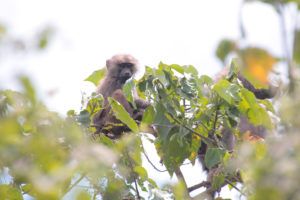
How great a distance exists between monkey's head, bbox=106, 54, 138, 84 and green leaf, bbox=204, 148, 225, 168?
241 inches

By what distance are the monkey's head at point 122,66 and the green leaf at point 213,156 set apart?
20.1ft

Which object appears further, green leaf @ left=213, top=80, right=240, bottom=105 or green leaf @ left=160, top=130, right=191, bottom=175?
green leaf @ left=160, top=130, right=191, bottom=175

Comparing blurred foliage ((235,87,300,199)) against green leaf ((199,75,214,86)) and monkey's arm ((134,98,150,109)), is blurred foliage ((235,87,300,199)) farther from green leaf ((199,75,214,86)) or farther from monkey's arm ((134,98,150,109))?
monkey's arm ((134,98,150,109))

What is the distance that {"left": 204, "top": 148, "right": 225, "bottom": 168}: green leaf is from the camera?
5.16 meters

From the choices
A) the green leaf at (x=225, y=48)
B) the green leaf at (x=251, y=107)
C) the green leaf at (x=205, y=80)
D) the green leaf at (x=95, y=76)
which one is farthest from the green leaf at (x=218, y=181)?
the green leaf at (x=225, y=48)

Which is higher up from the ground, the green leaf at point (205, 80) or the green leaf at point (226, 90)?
the green leaf at point (205, 80)

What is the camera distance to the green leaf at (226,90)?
5.18 meters

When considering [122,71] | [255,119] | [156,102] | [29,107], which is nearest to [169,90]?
[156,102]

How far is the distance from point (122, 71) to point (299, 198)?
10.3 metres

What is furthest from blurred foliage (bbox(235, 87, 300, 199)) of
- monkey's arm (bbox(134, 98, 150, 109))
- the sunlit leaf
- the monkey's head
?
the monkey's head

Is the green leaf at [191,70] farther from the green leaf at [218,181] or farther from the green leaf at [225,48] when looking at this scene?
the green leaf at [225,48]

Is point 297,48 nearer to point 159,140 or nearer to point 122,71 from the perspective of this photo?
point 159,140

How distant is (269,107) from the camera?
198 inches

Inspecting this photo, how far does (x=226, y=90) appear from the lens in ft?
17.0
